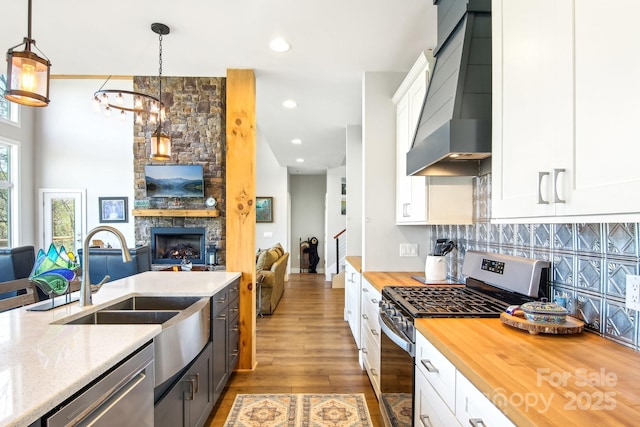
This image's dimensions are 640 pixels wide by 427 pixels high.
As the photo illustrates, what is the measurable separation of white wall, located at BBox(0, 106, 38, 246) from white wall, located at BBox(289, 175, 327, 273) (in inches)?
230

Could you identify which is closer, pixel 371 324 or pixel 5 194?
pixel 371 324

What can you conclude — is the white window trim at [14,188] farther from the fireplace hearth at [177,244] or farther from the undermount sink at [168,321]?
the undermount sink at [168,321]

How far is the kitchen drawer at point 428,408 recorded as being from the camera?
3.69 feet

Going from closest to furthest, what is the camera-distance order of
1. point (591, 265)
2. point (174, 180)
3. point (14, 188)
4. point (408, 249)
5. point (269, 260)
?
1. point (591, 265)
2. point (408, 249)
3. point (269, 260)
4. point (174, 180)
5. point (14, 188)

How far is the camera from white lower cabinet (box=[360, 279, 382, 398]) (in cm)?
228

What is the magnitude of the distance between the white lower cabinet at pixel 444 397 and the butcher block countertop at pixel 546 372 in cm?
4

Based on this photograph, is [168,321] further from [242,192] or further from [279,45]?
[279,45]

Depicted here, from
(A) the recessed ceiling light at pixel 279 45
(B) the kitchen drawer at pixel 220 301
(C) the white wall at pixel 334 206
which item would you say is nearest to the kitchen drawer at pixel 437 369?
(B) the kitchen drawer at pixel 220 301

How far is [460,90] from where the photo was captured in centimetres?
158

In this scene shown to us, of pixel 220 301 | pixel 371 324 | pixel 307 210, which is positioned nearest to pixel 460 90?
pixel 371 324

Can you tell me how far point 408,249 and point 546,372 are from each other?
6.47 ft

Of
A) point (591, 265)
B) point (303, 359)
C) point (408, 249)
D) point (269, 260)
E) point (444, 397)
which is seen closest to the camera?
point (444, 397)

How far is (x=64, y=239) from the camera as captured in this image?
285 inches

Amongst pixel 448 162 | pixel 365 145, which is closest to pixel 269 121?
pixel 365 145
